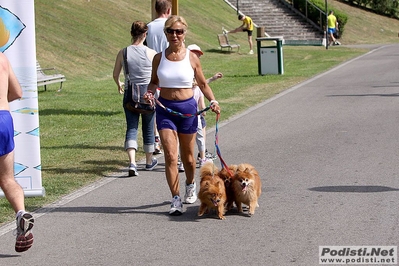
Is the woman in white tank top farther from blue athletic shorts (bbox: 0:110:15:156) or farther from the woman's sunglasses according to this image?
blue athletic shorts (bbox: 0:110:15:156)

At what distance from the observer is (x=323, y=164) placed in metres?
10.3

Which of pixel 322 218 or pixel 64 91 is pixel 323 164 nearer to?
pixel 322 218

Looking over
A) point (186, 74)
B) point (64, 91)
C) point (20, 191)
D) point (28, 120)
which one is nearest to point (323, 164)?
point (186, 74)

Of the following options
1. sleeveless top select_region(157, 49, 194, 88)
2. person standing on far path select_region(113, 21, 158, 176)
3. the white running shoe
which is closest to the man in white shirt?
person standing on far path select_region(113, 21, 158, 176)

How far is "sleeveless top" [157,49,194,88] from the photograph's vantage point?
7750 millimetres

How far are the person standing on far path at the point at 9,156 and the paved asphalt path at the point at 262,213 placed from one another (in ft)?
0.67

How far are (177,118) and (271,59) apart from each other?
1685 centimetres

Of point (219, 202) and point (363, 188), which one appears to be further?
point (363, 188)

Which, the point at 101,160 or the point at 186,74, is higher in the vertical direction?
the point at 186,74

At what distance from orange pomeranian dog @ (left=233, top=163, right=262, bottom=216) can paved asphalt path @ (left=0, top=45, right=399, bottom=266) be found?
0.15 m

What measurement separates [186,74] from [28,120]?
190 centimetres

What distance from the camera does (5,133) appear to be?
6.34 metres

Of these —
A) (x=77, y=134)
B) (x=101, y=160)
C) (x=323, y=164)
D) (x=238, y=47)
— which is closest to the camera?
(x=323, y=164)

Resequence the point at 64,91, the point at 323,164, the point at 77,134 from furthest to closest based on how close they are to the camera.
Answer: the point at 64,91, the point at 77,134, the point at 323,164
